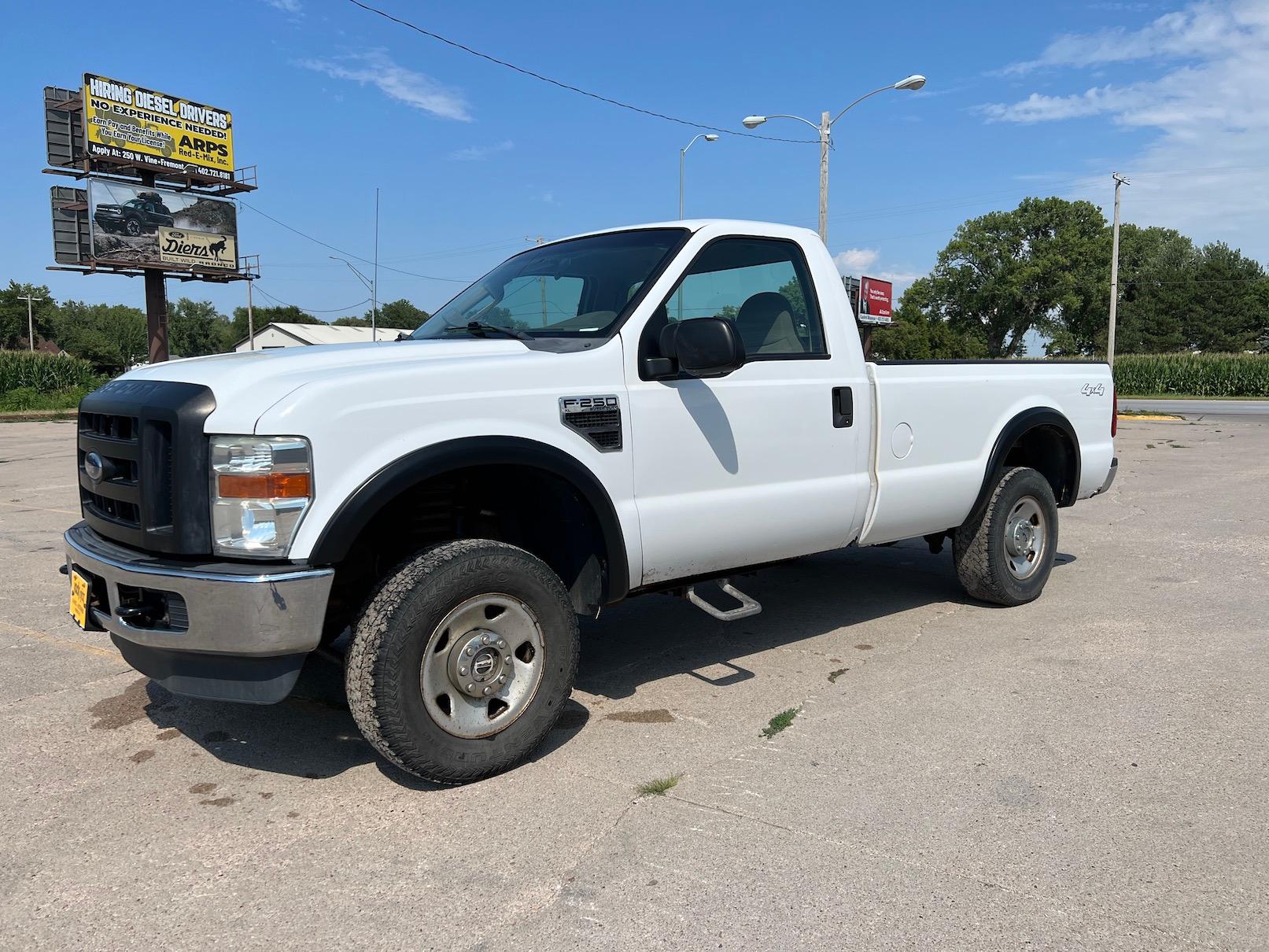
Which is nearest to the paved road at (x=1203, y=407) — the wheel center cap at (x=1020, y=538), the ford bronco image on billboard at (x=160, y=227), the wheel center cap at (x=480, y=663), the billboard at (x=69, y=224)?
the wheel center cap at (x=1020, y=538)

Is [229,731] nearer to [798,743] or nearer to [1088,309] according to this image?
[798,743]

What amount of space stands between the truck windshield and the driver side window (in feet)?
0.64

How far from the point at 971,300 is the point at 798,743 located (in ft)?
245

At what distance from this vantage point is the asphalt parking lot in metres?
2.59

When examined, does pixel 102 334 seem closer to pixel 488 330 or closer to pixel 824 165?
pixel 824 165

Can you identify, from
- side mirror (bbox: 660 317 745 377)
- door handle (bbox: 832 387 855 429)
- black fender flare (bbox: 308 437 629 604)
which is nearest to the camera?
black fender flare (bbox: 308 437 629 604)

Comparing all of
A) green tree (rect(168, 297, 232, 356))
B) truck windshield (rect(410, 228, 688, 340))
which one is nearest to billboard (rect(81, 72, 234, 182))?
truck windshield (rect(410, 228, 688, 340))

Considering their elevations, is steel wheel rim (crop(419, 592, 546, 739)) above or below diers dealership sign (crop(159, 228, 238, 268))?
below

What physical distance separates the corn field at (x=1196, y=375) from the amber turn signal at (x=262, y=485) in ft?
165

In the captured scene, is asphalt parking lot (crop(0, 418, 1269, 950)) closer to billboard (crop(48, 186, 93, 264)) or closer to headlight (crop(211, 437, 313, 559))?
headlight (crop(211, 437, 313, 559))

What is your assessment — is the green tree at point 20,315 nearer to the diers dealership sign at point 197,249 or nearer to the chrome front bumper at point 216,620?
the diers dealership sign at point 197,249

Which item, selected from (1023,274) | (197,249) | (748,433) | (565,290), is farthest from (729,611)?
(1023,274)

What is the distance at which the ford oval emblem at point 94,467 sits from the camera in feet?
11.3

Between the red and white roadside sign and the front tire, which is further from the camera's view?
the red and white roadside sign
